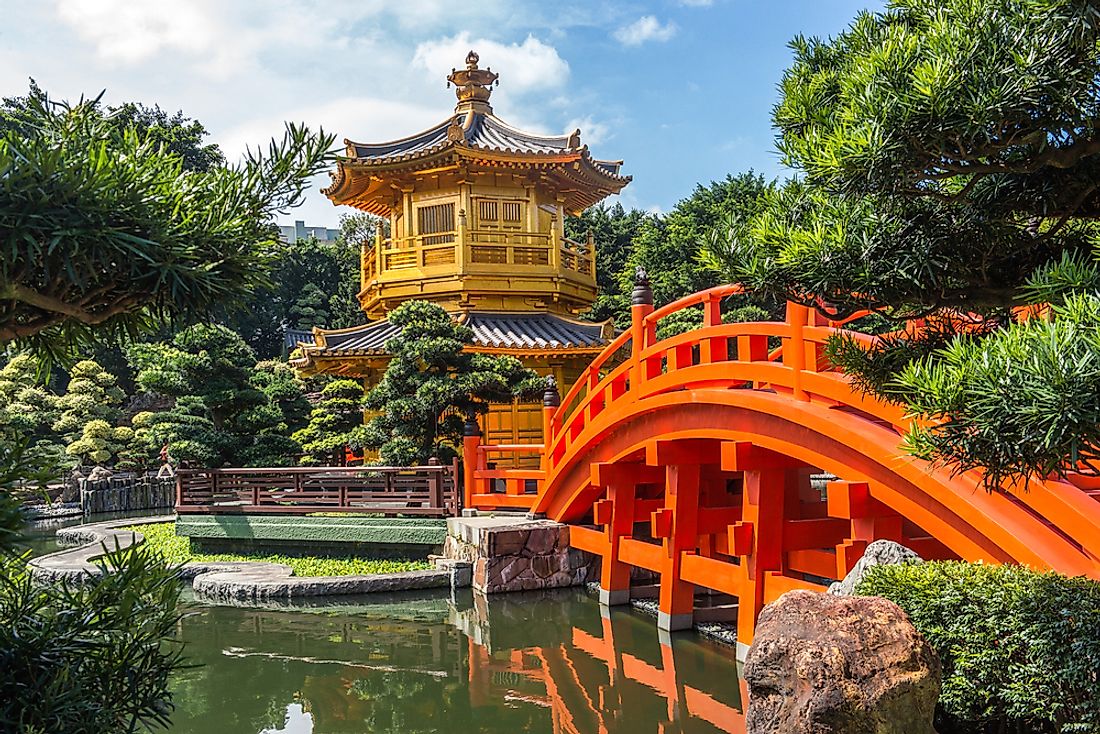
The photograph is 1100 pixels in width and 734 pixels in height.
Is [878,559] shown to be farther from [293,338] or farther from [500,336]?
[293,338]

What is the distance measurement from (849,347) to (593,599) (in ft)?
24.5

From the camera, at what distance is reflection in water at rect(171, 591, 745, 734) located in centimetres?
666

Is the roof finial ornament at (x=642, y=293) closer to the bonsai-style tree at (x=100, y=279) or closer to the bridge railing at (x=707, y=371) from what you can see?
the bridge railing at (x=707, y=371)

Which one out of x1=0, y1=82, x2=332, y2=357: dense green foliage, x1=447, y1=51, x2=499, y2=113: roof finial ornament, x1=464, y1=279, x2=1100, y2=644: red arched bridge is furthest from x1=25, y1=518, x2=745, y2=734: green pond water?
x1=447, y1=51, x2=499, y2=113: roof finial ornament

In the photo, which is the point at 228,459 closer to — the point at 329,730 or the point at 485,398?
the point at 485,398

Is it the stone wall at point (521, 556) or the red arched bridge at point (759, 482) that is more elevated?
the red arched bridge at point (759, 482)

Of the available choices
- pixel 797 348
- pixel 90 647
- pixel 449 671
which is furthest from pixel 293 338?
pixel 90 647

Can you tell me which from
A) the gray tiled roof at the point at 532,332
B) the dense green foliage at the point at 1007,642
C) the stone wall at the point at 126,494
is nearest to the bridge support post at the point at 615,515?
the dense green foliage at the point at 1007,642

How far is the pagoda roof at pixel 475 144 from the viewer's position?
1588 centimetres

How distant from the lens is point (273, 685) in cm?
771

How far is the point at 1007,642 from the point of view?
3801mm

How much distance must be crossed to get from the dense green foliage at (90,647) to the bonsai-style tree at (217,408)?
40.3ft

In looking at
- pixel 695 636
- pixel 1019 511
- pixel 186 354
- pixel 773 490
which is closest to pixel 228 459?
pixel 186 354

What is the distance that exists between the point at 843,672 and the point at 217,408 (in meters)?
13.1
